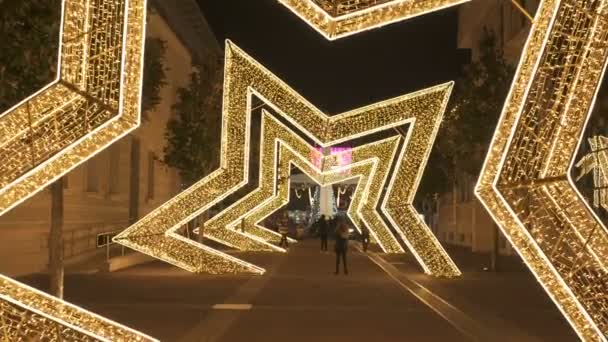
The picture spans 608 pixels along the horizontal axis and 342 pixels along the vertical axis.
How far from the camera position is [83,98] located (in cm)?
749

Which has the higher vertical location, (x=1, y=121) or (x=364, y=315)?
(x=1, y=121)

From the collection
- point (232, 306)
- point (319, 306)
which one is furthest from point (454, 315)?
point (232, 306)

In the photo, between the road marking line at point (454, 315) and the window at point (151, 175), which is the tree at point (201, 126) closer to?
the window at point (151, 175)

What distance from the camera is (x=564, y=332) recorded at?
13289mm

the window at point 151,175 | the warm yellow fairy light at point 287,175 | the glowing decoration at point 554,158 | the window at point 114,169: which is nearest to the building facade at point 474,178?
the warm yellow fairy light at point 287,175

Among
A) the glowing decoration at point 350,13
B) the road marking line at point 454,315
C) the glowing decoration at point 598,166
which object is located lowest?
the road marking line at point 454,315

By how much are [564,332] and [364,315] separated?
3.07 meters

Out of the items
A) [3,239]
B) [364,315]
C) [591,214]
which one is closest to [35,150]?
[591,214]

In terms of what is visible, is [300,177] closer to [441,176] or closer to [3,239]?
[441,176]

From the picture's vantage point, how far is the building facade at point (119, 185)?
23047mm

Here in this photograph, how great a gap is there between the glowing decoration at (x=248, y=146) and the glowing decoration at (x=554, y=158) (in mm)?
12332


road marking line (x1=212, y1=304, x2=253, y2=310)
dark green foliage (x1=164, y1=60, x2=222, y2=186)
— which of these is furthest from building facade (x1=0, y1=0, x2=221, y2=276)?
road marking line (x1=212, y1=304, x2=253, y2=310)

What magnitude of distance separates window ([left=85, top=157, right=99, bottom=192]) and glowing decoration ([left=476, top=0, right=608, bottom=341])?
2401 cm

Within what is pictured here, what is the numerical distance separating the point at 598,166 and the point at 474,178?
1131 cm
